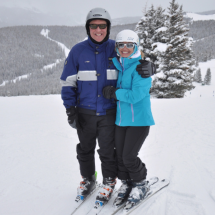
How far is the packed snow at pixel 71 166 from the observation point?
2.00 metres

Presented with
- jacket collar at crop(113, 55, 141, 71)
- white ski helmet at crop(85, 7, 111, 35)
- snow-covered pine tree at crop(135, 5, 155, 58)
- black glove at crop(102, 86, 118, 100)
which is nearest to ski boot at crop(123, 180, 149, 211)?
black glove at crop(102, 86, 118, 100)

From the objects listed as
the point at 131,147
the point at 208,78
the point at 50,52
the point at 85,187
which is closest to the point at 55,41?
the point at 50,52

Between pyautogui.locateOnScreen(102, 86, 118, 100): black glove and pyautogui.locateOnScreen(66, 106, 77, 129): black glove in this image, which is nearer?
pyautogui.locateOnScreen(102, 86, 118, 100): black glove

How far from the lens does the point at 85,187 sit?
2.21 meters

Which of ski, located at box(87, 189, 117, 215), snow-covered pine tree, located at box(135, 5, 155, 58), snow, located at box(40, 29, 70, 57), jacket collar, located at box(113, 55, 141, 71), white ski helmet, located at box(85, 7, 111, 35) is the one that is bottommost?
ski, located at box(87, 189, 117, 215)

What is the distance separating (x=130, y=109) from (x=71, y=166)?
1876mm

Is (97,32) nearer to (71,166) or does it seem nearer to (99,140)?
(99,140)

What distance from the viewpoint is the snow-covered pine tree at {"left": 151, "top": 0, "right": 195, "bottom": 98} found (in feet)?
45.4

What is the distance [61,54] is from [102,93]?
101511 mm

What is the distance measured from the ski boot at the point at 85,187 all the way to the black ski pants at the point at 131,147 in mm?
549

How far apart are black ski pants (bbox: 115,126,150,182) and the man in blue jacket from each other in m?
0.11

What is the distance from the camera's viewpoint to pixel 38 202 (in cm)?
215

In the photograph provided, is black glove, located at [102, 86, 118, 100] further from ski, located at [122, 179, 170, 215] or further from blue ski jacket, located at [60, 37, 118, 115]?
ski, located at [122, 179, 170, 215]

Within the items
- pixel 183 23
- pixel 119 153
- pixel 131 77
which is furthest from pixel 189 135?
pixel 183 23
